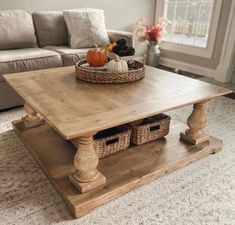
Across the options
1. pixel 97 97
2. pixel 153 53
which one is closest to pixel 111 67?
pixel 97 97

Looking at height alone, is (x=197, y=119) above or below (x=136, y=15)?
below

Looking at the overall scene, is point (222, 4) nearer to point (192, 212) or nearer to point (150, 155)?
point (150, 155)

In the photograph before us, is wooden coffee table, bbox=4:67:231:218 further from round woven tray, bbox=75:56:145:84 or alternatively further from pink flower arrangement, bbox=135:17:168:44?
pink flower arrangement, bbox=135:17:168:44

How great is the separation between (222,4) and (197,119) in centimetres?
216

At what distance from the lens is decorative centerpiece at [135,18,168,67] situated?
3.60m

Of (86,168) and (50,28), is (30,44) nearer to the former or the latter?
(50,28)

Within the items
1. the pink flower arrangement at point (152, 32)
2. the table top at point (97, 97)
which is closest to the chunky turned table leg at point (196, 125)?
the table top at point (97, 97)

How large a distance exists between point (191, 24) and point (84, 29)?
5.53 feet

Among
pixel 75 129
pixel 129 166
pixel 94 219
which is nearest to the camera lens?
pixel 75 129

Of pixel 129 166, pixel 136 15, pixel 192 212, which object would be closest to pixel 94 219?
pixel 129 166

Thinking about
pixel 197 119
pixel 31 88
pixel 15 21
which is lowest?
pixel 197 119

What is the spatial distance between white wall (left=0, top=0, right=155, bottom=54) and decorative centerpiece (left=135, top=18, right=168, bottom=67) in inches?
7.3

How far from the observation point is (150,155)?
1635 mm

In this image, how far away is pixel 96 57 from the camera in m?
1.78
